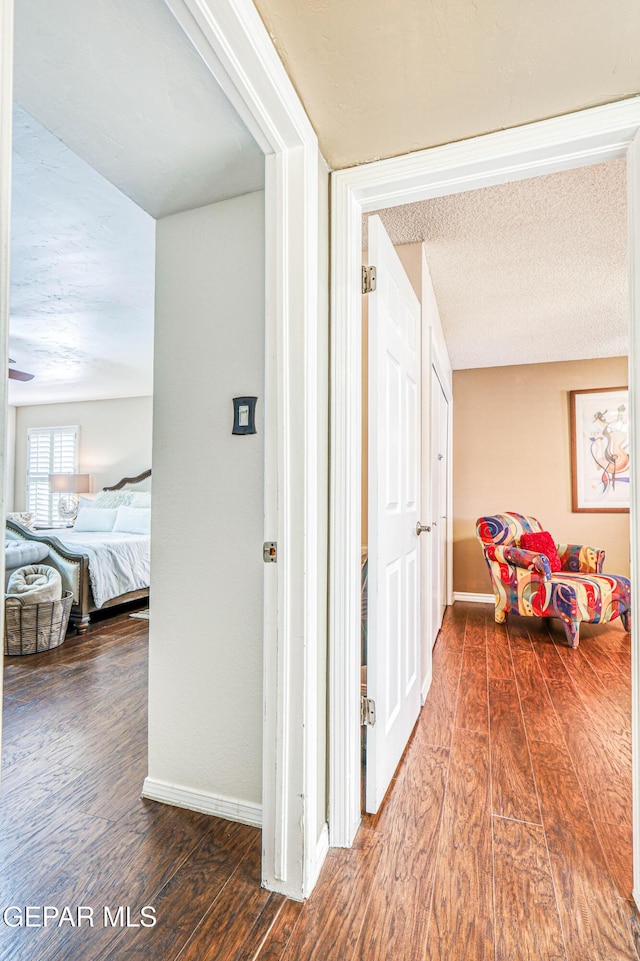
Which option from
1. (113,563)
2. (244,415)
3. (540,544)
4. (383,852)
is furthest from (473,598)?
(244,415)

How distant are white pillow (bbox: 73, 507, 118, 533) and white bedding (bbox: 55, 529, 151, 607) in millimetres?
658

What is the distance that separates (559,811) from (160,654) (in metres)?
1.50

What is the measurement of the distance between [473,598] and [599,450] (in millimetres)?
1908

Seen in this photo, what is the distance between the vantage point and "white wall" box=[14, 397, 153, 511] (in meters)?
6.50

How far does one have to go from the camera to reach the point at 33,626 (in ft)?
10.5

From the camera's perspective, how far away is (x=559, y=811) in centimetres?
167

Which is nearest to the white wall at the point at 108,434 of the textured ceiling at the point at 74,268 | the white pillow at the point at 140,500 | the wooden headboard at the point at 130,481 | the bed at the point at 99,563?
the wooden headboard at the point at 130,481

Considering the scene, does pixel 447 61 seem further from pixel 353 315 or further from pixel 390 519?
pixel 390 519

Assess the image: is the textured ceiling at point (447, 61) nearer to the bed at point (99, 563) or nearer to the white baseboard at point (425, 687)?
the white baseboard at point (425, 687)

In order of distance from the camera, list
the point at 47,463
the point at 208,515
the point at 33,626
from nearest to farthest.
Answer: the point at 208,515
the point at 33,626
the point at 47,463

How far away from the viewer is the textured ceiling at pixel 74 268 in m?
1.99

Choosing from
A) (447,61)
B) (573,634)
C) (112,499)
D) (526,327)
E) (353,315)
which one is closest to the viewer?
(447,61)

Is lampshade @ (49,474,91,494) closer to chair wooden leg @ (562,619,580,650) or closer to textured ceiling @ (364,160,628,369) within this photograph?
textured ceiling @ (364,160,628,369)

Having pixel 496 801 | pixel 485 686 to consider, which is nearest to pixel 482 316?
pixel 485 686
